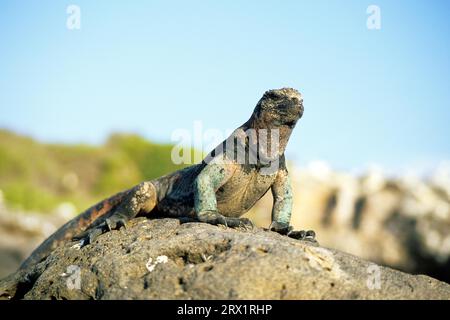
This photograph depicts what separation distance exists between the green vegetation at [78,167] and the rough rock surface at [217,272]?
30.0 m

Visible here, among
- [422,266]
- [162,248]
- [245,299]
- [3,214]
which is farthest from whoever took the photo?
[3,214]

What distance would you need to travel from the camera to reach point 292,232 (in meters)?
7.77

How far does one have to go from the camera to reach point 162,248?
21.7ft

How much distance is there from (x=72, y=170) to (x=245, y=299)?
43210 millimetres

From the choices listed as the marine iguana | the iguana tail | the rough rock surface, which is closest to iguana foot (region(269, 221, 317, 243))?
the marine iguana

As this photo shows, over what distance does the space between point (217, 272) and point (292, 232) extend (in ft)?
6.44

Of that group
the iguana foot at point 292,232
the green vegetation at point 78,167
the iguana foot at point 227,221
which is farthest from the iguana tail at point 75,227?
the green vegetation at point 78,167

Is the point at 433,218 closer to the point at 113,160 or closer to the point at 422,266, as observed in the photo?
the point at 422,266

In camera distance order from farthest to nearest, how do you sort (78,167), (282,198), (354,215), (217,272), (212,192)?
(78,167)
(354,215)
(282,198)
(212,192)
(217,272)

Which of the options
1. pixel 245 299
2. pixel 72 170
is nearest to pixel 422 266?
pixel 245 299

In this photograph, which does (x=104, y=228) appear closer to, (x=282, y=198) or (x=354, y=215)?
(x=282, y=198)

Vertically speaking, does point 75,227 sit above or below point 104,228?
below

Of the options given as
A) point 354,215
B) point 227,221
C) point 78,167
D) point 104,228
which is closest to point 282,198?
point 227,221

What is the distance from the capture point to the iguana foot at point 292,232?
7590 millimetres
